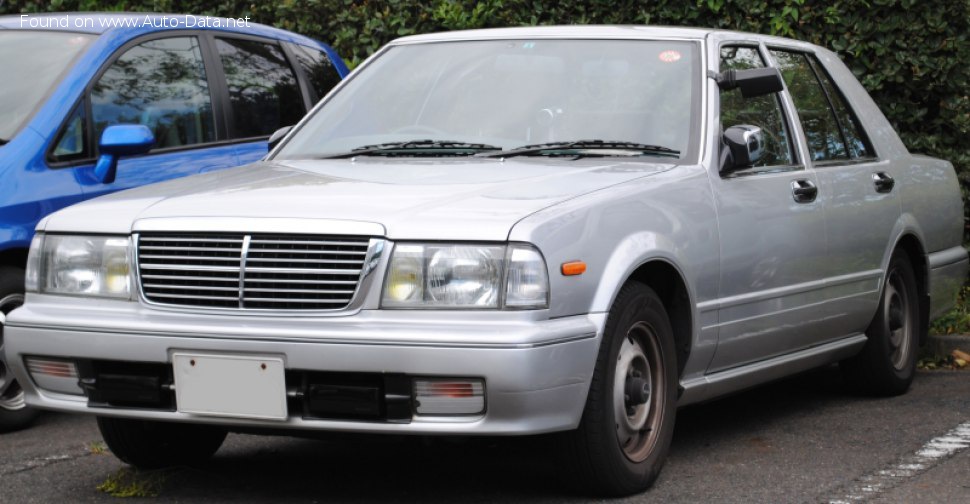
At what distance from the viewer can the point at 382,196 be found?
4.79 meters

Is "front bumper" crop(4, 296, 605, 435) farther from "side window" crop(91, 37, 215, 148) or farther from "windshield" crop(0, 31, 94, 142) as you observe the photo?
"side window" crop(91, 37, 215, 148)

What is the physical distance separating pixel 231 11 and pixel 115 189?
4527 millimetres

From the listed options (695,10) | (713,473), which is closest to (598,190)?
(713,473)

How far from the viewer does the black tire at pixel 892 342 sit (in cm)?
708

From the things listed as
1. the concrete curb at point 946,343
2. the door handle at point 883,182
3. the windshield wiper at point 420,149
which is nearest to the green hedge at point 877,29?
the concrete curb at point 946,343

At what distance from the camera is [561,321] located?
4523 millimetres

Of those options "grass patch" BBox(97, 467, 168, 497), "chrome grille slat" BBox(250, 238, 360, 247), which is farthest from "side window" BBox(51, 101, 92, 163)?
"chrome grille slat" BBox(250, 238, 360, 247)

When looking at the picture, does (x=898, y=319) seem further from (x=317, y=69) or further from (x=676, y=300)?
(x=317, y=69)

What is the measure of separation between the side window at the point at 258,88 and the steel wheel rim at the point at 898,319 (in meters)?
3.15

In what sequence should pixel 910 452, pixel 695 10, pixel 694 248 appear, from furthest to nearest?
pixel 695 10 → pixel 910 452 → pixel 694 248

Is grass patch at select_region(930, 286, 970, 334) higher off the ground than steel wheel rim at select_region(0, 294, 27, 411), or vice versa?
steel wheel rim at select_region(0, 294, 27, 411)

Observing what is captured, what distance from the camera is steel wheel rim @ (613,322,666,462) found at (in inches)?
193

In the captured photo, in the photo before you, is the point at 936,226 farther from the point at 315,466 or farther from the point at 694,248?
the point at 315,466

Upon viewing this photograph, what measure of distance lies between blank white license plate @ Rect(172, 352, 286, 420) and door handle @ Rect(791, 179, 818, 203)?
8.26ft
